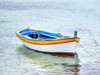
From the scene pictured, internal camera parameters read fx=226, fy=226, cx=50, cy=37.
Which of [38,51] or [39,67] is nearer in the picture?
[39,67]

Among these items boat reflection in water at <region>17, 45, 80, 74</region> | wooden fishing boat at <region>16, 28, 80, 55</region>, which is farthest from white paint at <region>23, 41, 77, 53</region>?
boat reflection in water at <region>17, 45, 80, 74</region>

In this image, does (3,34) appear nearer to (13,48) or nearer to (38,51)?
(13,48)

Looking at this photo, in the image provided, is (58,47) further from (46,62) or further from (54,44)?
(46,62)

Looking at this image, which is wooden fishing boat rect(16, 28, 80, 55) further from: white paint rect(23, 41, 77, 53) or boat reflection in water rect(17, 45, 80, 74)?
boat reflection in water rect(17, 45, 80, 74)

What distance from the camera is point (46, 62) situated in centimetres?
1595

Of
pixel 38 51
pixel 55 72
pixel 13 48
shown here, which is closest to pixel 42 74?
pixel 55 72

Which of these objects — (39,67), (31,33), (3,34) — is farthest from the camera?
(3,34)

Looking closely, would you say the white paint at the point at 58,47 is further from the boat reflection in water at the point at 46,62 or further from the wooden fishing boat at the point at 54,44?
the boat reflection in water at the point at 46,62

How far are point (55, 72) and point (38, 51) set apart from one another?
3.96 metres

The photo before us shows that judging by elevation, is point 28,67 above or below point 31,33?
below

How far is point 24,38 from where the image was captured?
18.1 m

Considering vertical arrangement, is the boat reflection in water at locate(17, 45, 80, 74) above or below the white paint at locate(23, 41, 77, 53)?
below

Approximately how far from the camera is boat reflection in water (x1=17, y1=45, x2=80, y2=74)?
47.7ft

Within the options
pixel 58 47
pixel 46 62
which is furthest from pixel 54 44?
pixel 46 62
